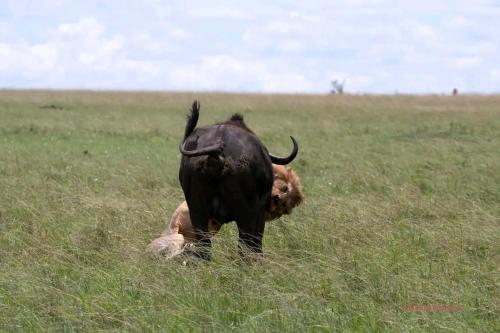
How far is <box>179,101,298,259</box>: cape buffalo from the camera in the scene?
6.75m

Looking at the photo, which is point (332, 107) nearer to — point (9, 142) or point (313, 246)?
point (9, 142)

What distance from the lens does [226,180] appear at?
6777 mm

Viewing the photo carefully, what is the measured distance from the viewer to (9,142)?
18828 millimetres

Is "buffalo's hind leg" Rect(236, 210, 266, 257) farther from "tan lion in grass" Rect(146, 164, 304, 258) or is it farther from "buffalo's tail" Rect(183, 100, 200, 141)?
"buffalo's tail" Rect(183, 100, 200, 141)

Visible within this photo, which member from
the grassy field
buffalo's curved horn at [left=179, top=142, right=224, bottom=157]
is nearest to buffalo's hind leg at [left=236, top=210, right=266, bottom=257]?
the grassy field

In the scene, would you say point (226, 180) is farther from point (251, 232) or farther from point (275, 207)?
point (275, 207)

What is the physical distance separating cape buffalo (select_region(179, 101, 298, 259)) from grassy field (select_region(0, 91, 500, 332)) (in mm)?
206

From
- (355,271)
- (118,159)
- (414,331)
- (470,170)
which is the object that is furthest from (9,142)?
(414,331)

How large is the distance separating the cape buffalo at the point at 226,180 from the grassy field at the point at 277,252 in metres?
0.21

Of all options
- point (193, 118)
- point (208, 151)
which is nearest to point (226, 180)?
point (208, 151)

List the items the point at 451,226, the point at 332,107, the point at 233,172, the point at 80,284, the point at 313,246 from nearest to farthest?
the point at 80,284 < the point at 233,172 < the point at 313,246 < the point at 451,226 < the point at 332,107

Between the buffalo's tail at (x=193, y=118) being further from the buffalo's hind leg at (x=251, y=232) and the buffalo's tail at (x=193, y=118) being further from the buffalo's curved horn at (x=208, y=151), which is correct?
the buffalo's hind leg at (x=251, y=232)

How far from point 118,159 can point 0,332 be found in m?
10.5

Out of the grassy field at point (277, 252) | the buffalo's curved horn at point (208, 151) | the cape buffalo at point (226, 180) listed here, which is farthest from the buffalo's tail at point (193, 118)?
the grassy field at point (277, 252)
